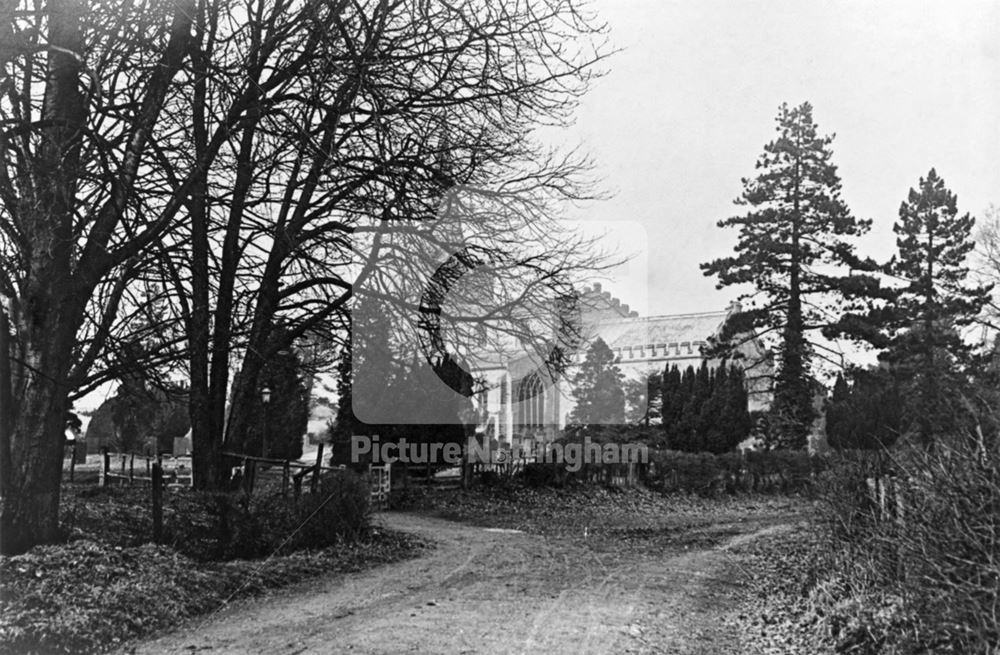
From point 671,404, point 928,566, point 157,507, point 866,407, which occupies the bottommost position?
point 157,507

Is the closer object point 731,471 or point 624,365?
point 731,471

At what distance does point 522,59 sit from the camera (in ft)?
31.3

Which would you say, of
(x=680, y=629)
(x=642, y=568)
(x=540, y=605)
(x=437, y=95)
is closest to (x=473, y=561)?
(x=642, y=568)

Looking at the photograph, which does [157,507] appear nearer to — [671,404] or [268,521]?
[268,521]

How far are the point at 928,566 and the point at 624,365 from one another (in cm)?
4323

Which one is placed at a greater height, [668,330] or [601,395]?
[668,330]

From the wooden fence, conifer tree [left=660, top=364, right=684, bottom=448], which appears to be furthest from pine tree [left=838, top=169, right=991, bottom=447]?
the wooden fence

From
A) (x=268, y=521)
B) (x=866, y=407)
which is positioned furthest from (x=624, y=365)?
(x=268, y=521)

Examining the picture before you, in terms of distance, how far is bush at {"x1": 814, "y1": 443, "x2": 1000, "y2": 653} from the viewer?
15.4 ft

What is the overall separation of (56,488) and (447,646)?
A: 4.60 m

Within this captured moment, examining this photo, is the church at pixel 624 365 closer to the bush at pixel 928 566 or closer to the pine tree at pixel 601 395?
the pine tree at pixel 601 395

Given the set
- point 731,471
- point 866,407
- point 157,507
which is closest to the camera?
point 157,507

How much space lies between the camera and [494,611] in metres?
7.93

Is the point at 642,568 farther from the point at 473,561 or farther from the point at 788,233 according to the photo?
the point at 788,233
